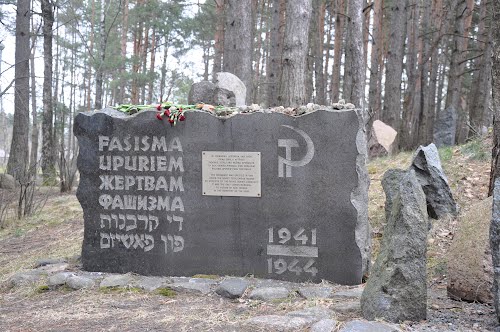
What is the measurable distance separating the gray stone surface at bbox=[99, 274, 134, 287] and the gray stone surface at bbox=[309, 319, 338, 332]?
81.5 inches

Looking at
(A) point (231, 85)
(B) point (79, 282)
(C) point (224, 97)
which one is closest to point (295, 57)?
→ (A) point (231, 85)

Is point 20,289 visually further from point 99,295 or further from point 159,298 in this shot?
point 159,298

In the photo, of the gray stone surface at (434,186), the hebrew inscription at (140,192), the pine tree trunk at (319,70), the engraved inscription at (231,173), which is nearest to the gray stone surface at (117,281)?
the hebrew inscription at (140,192)

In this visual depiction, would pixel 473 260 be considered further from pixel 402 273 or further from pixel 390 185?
pixel 390 185

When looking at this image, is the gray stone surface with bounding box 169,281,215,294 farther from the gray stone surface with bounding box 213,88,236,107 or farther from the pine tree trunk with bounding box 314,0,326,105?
the pine tree trunk with bounding box 314,0,326,105

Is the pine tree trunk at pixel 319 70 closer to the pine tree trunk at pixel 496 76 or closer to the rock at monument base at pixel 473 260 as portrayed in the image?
the pine tree trunk at pixel 496 76

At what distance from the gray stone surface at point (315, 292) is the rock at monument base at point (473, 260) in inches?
38.0

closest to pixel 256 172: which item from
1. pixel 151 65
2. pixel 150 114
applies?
pixel 150 114

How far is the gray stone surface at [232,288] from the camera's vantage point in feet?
14.3

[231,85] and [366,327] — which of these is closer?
[366,327]

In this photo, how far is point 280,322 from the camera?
360 centimetres

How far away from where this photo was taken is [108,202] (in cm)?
527

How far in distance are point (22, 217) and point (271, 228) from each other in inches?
247

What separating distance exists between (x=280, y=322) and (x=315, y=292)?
2.58 ft
